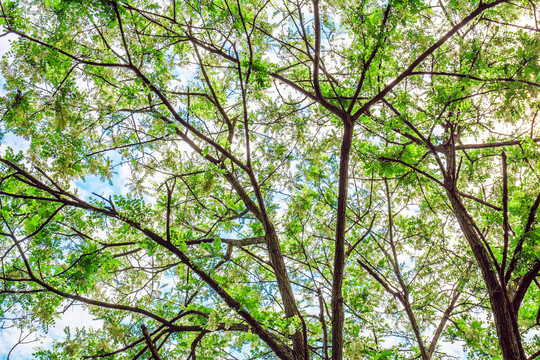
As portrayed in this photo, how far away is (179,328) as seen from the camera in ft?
12.3

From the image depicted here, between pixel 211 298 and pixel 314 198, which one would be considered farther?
pixel 314 198

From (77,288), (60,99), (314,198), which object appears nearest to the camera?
(77,288)

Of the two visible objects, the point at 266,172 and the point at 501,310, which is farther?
the point at 266,172

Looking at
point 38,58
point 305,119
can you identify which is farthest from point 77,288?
point 305,119

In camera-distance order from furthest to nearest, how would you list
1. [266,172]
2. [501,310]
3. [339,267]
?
[266,172], [501,310], [339,267]

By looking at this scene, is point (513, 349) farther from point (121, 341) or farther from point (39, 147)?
point (39, 147)

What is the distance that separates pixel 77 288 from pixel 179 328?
1.65 metres

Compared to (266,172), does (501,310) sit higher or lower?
lower

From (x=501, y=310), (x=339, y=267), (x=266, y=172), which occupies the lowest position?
(x=501, y=310)

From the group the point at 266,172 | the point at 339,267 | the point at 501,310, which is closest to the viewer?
the point at 339,267

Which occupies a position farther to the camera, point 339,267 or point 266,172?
point 266,172

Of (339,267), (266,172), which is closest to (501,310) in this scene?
(339,267)

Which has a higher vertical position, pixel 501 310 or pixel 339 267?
pixel 339 267

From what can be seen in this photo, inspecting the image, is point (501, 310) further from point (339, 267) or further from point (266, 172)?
point (266, 172)
